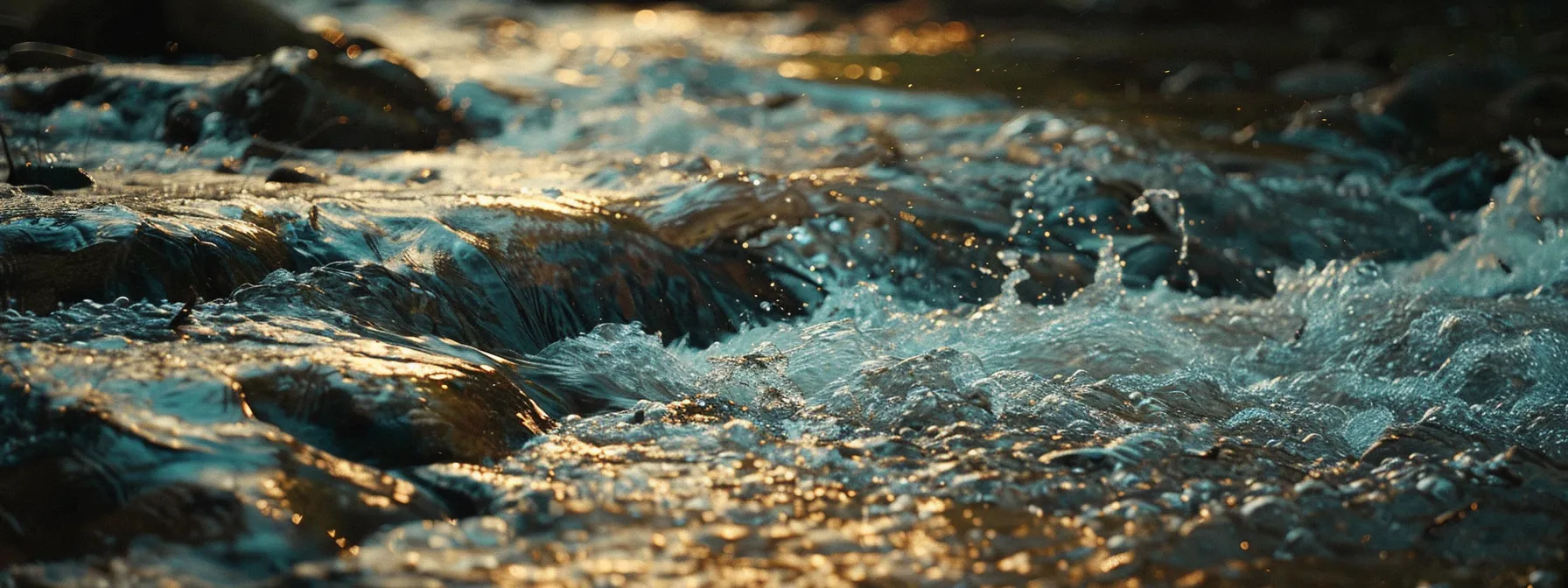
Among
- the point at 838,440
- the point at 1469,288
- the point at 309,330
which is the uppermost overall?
the point at 309,330

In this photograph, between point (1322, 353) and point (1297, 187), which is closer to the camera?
point (1322, 353)

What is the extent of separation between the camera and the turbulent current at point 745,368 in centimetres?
212

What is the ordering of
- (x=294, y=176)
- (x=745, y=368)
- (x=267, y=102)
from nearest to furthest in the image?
(x=745, y=368)
(x=294, y=176)
(x=267, y=102)

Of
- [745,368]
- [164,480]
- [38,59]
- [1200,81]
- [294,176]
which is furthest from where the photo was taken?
[1200,81]

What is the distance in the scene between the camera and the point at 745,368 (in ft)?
10.2

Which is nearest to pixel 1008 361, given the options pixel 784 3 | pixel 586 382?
pixel 586 382

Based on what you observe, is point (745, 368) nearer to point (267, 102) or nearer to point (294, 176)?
point (294, 176)

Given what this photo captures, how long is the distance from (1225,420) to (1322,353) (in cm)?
94

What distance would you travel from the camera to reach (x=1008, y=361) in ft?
11.1

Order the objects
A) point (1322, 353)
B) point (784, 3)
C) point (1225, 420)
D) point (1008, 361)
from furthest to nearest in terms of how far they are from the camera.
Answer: point (784, 3), point (1322, 353), point (1008, 361), point (1225, 420)

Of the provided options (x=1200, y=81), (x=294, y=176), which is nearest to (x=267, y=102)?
(x=294, y=176)

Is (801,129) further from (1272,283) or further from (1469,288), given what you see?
(1469,288)

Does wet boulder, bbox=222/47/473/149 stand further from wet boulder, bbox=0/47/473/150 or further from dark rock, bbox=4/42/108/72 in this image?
dark rock, bbox=4/42/108/72

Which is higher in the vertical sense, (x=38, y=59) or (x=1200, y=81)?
(x=38, y=59)
